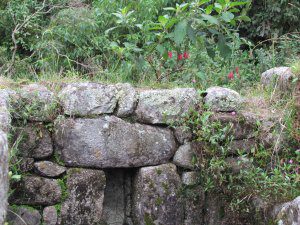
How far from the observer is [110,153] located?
146 inches

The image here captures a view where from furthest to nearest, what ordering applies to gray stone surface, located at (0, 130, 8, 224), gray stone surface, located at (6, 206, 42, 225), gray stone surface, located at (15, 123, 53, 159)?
gray stone surface, located at (15, 123, 53, 159)
gray stone surface, located at (6, 206, 42, 225)
gray stone surface, located at (0, 130, 8, 224)

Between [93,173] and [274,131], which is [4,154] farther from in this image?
[274,131]

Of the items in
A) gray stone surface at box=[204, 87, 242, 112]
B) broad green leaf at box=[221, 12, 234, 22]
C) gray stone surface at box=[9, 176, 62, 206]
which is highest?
broad green leaf at box=[221, 12, 234, 22]

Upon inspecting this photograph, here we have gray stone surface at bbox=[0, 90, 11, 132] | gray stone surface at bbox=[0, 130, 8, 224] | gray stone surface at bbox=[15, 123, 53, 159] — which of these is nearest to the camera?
gray stone surface at bbox=[0, 130, 8, 224]

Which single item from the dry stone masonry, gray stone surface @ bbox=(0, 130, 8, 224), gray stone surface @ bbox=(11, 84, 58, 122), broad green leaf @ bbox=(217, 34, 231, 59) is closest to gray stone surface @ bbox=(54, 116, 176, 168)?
the dry stone masonry

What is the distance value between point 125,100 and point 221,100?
2.57ft

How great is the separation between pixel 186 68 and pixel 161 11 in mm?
1287

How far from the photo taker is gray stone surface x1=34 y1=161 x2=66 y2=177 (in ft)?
11.8

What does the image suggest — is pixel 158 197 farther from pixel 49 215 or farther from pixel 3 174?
pixel 3 174

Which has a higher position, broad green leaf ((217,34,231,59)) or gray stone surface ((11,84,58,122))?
broad green leaf ((217,34,231,59))

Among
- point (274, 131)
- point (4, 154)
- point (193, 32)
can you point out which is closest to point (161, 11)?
point (193, 32)

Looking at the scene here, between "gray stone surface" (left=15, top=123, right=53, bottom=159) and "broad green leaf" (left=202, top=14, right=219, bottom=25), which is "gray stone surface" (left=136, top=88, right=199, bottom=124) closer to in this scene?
"broad green leaf" (left=202, top=14, right=219, bottom=25)

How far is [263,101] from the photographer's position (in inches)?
164

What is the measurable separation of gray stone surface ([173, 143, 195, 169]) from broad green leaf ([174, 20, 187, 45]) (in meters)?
0.83
